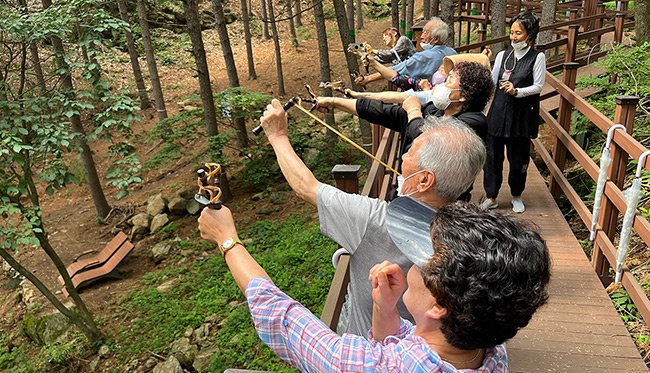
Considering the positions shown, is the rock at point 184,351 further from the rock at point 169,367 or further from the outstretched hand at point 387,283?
the outstretched hand at point 387,283

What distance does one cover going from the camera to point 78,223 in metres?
11.7

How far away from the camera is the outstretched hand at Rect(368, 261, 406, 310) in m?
1.39

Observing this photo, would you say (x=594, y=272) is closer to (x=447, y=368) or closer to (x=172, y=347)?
(x=447, y=368)

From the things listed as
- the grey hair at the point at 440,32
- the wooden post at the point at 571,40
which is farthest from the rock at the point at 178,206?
the wooden post at the point at 571,40

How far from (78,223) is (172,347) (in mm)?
6512

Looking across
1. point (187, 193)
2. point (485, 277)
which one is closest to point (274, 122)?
point (485, 277)

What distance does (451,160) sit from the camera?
192cm

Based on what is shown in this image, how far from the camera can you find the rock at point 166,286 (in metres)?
8.18

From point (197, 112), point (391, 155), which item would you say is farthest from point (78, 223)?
point (391, 155)

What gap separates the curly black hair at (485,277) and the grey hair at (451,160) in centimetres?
74

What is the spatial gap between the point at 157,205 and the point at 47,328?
3.90 m

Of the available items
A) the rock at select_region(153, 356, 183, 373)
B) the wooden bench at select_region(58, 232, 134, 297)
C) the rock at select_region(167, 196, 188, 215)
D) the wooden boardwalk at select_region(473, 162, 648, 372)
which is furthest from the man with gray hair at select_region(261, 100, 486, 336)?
the rock at select_region(167, 196, 188, 215)

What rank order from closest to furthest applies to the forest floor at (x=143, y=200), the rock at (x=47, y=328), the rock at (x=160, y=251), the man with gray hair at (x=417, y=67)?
the man with gray hair at (x=417, y=67) → the rock at (x=47, y=328) → the forest floor at (x=143, y=200) → the rock at (x=160, y=251)

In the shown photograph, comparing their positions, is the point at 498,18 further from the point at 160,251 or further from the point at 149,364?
the point at 149,364
